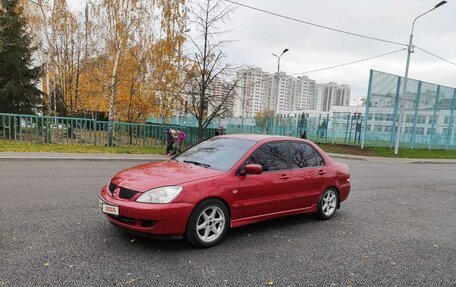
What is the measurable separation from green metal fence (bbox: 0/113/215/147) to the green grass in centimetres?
54

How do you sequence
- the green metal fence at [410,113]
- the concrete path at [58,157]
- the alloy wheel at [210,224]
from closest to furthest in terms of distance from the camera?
the alloy wheel at [210,224] < the concrete path at [58,157] < the green metal fence at [410,113]

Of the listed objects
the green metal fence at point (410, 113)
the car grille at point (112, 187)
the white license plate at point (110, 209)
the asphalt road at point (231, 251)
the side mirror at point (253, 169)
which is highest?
the green metal fence at point (410, 113)

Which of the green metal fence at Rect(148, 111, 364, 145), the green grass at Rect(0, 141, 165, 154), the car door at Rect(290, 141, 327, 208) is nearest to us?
the car door at Rect(290, 141, 327, 208)

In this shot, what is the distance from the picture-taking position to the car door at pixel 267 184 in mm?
4750

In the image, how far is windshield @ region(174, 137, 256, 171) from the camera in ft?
16.1

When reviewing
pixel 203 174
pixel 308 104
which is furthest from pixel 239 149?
pixel 308 104

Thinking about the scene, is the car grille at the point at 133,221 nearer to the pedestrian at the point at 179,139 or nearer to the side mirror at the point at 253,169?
the side mirror at the point at 253,169

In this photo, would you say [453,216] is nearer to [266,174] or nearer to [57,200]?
[266,174]

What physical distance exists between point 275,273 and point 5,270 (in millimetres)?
2846

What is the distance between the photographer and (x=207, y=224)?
14.4 ft

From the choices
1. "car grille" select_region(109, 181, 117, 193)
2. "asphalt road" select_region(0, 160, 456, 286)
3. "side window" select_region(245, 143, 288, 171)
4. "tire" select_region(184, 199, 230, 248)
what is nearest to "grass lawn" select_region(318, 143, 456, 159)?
"asphalt road" select_region(0, 160, 456, 286)

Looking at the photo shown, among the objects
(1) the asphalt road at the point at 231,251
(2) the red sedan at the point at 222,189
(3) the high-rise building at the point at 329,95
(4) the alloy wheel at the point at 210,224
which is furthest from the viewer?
(3) the high-rise building at the point at 329,95

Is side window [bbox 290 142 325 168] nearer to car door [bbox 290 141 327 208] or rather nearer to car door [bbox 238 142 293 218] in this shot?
car door [bbox 290 141 327 208]

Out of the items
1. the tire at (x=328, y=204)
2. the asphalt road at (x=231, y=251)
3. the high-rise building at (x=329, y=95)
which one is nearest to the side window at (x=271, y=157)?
the asphalt road at (x=231, y=251)
